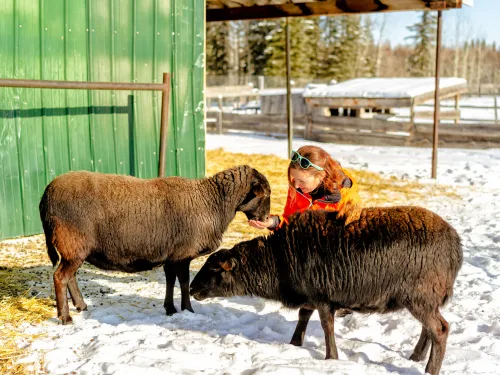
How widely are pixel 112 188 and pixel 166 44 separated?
4.43 m

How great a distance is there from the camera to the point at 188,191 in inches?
215

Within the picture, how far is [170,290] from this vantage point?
5.21 metres

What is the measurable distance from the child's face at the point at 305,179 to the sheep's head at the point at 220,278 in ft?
2.41

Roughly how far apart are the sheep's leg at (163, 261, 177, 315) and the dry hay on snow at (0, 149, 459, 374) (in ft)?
3.16

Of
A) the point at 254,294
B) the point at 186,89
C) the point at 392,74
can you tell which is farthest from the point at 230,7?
the point at 392,74

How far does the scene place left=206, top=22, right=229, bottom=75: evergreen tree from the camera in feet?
184

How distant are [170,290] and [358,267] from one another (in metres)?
1.79

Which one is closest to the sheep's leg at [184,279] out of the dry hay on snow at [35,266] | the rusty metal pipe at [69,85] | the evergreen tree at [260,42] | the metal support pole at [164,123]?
the dry hay on snow at [35,266]

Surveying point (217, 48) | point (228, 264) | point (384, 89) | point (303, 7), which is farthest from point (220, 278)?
point (217, 48)

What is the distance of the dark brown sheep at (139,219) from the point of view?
16.1 ft

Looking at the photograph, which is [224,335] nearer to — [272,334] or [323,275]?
[272,334]

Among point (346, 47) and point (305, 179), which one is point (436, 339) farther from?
point (346, 47)

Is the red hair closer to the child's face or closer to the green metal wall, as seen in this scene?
the child's face

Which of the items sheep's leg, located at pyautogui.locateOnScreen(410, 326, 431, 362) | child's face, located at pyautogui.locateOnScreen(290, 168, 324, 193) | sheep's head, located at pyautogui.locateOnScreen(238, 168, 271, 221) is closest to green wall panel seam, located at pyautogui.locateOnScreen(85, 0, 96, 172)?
sheep's head, located at pyautogui.locateOnScreen(238, 168, 271, 221)
